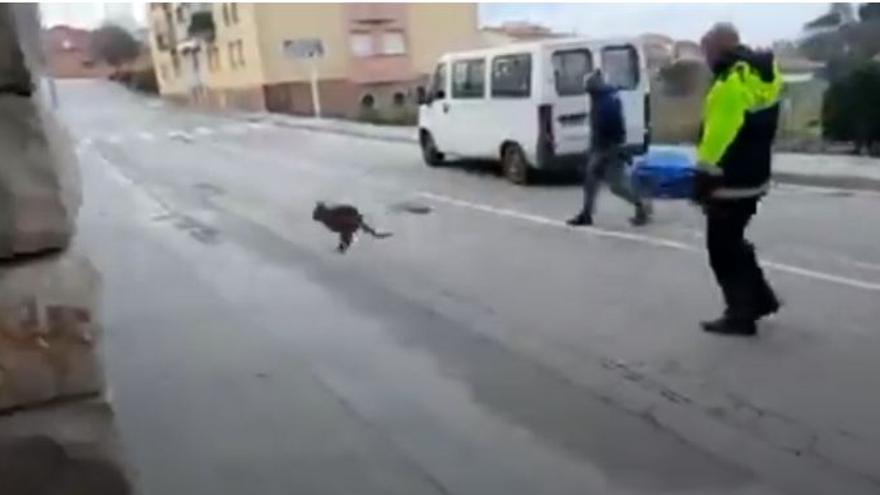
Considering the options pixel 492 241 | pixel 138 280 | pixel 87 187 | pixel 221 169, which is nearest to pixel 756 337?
pixel 492 241

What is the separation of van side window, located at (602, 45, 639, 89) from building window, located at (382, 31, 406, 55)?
3835 cm

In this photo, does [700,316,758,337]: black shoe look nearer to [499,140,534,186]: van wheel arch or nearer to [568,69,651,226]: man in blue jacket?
[568,69,651,226]: man in blue jacket

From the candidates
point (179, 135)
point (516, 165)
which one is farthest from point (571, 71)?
point (179, 135)

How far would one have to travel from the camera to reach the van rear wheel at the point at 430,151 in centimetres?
1991

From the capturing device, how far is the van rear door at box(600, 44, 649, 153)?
15.0 meters

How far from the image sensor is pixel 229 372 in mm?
6402

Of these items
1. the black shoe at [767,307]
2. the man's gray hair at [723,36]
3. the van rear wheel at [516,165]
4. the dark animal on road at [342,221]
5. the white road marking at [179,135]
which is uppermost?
the man's gray hair at [723,36]

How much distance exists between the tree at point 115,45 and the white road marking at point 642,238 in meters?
80.3

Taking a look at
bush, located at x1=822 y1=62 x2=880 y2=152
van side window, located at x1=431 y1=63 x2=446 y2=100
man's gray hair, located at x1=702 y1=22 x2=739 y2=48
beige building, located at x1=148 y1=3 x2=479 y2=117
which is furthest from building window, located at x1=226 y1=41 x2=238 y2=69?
man's gray hair, located at x1=702 y1=22 x2=739 y2=48

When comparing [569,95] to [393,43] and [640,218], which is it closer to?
[640,218]

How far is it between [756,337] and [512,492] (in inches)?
102

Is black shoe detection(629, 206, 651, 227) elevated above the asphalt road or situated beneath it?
situated beneath

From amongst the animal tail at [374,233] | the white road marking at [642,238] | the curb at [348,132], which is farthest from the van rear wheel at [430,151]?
the animal tail at [374,233]

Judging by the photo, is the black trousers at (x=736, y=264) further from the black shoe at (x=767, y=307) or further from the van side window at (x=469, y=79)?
the van side window at (x=469, y=79)
